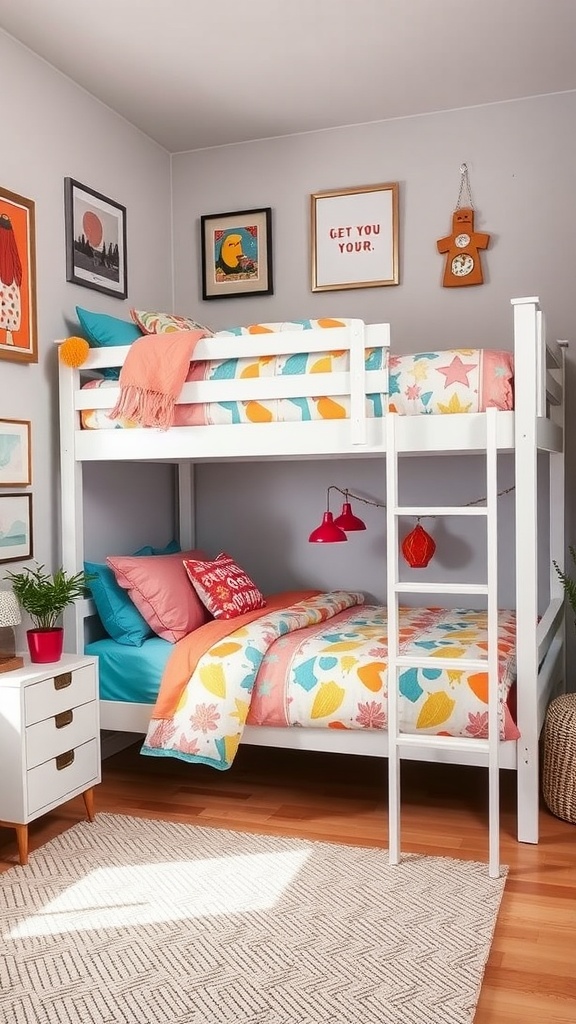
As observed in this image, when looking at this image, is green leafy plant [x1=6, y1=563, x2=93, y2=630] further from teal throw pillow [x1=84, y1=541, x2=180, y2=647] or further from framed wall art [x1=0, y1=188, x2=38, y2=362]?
framed wall art [x1=0, y1=188, x2=38, y2=362]

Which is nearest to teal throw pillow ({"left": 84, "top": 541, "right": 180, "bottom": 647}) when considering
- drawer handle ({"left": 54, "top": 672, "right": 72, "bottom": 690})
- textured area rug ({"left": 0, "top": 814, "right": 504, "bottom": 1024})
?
drawer handle ({"left": 54, "top": 672, "right": 72, "bottom": 690})

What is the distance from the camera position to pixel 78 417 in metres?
3.29

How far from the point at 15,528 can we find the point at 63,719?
2.39ft

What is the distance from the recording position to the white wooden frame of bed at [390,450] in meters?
2.61

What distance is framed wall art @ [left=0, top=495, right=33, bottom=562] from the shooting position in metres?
3.07

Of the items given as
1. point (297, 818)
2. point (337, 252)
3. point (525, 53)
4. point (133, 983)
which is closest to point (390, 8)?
point (525, 53)

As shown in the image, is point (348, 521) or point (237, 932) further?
point (348, 521)

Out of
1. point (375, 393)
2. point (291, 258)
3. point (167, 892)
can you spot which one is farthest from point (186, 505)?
point (167, 892)

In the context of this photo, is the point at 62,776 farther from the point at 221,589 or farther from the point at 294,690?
the point at 221,589

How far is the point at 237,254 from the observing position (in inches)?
167

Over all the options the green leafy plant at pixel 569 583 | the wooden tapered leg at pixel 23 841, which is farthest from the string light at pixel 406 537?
the wooden tapered leg at pixel 23 841

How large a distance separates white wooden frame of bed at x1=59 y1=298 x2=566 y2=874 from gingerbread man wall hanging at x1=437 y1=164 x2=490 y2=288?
654 mm

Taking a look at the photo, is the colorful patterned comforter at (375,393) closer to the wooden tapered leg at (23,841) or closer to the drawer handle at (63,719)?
the drawer handle at (63,719)

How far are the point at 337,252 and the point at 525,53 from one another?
1131 millimetres
